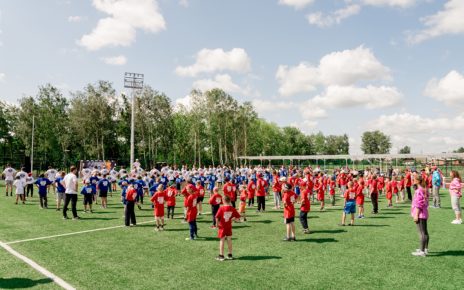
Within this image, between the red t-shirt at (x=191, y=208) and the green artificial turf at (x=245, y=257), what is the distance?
80cm

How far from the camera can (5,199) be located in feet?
72.8

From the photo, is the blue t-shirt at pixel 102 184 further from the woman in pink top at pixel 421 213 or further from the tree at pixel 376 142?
the tree at pixel 376 142

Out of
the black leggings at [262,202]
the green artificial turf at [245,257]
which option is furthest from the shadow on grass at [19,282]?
the black leggings at [262,202]

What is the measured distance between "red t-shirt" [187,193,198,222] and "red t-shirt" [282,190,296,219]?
2.99 metres

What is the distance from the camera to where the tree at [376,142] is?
142 meters

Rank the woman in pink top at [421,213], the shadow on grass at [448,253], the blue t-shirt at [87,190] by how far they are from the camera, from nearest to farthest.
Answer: the woman in pink top at [421,213] → the shadow on grass at [448,253] → the blue t-shirt at [87,190]

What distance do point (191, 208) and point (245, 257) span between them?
114 inches

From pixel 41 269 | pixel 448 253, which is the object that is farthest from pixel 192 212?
pixel 448 253

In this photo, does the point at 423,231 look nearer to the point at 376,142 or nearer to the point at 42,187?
the point at 42,187

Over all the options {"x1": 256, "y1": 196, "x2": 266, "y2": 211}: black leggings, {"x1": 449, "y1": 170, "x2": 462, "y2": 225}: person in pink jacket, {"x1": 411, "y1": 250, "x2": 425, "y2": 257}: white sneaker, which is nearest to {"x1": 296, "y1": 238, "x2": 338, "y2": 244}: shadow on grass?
{"x1": 411, "y1": 250, "x2": 425, "y2": 257}: white sneaker

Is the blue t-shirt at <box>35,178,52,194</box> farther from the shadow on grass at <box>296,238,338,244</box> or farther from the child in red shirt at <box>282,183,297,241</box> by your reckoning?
the shadow on grass at <box>296,238,338,244</box>

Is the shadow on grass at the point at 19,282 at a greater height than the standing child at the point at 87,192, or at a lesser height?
lesser

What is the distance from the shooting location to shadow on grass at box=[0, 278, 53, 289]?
7.22 m

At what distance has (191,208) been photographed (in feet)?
37.9
